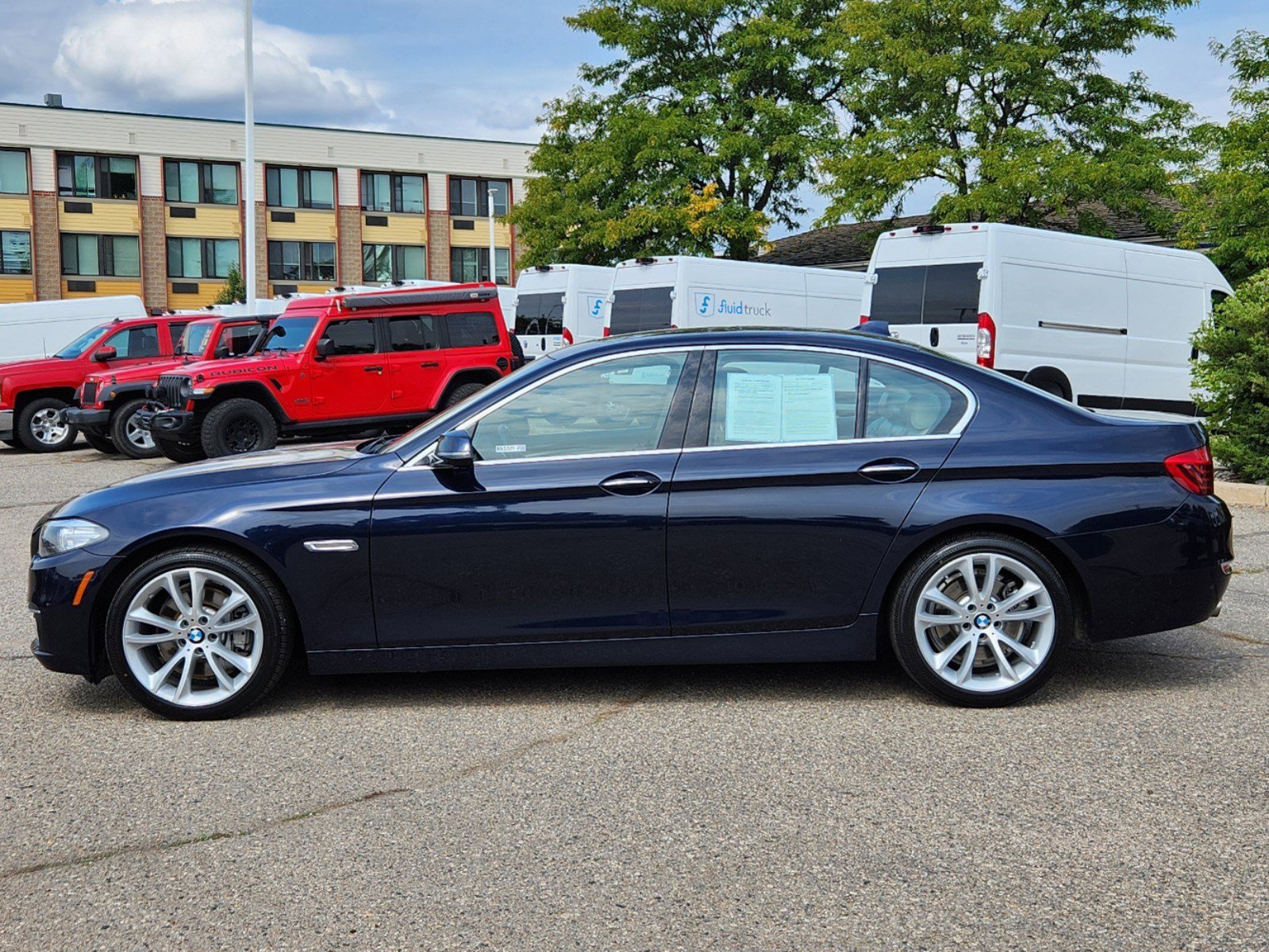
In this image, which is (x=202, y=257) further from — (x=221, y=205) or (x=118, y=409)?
(x=118, y=409)

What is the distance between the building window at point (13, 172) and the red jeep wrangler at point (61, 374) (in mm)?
38765

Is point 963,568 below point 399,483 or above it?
below

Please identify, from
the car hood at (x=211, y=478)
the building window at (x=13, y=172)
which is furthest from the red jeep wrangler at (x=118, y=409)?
the building window at (x=13, y=172)

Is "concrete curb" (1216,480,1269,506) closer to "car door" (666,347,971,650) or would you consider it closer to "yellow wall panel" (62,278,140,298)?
"car door" (666,347,971,650)

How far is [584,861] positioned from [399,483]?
1.87 m

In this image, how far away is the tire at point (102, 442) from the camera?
1770cm

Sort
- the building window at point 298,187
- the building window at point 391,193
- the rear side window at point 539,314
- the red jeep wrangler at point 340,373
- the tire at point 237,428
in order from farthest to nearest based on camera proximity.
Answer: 1. the building window at point 391,193
2. the building window at point 298,187
3. the rear side window at point 539,314
4. the red jeep wrangler at point 340,373
5. the tire at point 237,428

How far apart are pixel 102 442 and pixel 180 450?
118 inches

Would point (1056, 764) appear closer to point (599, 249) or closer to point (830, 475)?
point (830, 475)

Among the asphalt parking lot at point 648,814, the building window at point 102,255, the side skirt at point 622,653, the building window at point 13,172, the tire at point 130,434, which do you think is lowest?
the asphalt parking lot at point 648,814

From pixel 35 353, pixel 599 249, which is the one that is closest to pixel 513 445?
pixel 35 353

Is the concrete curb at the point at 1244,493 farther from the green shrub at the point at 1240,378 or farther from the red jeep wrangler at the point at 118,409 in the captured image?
the red jeep wrangler at the point at 118,409

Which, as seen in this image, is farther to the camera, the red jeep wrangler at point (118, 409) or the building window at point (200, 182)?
the building window at point (200, 182)

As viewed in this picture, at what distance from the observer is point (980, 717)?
4785 millimetres
